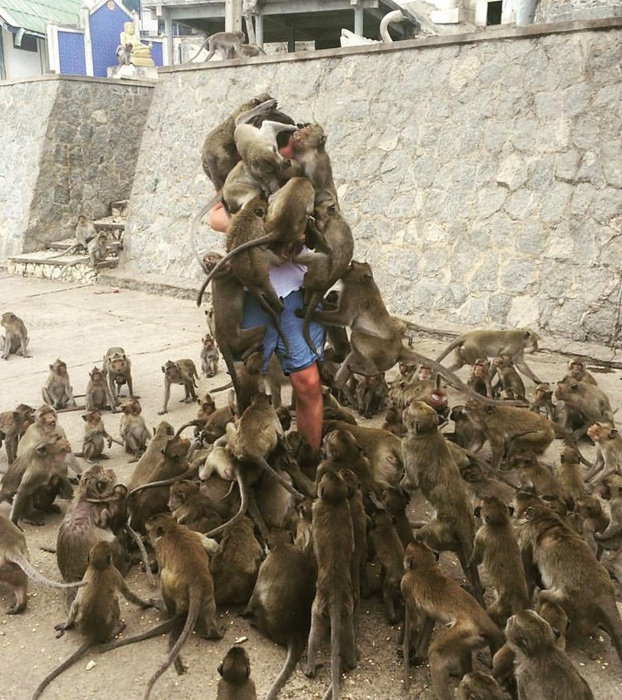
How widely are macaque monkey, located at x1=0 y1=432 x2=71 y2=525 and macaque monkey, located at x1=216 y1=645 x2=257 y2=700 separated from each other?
7.13ft

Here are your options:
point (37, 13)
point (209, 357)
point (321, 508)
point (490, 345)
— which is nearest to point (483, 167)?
point (490, 345)

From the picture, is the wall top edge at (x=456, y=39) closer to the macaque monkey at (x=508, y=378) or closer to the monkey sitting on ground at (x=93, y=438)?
the macaque monkey at (x=508, y=378)

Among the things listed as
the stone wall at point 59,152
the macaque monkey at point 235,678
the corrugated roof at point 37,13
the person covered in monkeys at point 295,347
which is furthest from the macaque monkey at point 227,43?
the corrugated roof at point 37,13

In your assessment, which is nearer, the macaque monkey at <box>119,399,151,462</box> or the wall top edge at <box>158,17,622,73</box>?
the macaque monkey at <box>119,399,151,462</box>

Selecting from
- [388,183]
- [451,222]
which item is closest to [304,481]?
[451,222]

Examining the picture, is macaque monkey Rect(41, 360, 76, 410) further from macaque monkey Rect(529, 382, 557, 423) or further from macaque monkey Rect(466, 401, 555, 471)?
macaque monkey Rect(529, 382, 557, 423)

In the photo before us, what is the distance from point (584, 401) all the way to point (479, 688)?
334 centimetres

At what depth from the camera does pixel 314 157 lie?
14.7ft

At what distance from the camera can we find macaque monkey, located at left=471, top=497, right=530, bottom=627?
3.09m

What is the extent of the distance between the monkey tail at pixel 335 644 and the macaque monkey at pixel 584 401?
3124mm

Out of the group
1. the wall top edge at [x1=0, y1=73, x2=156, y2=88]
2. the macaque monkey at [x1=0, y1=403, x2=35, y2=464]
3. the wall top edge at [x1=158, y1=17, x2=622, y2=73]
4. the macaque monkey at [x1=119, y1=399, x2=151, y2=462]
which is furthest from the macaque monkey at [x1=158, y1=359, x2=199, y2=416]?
the wall top edge at [x1=0, y1=73, x2=156, y2=88]

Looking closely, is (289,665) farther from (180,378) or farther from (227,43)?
(227,43)

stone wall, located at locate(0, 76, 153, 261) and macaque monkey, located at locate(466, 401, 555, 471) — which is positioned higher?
stone wall, located at locate(0, 76, 153, 261)

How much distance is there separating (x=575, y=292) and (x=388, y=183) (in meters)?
2.72
